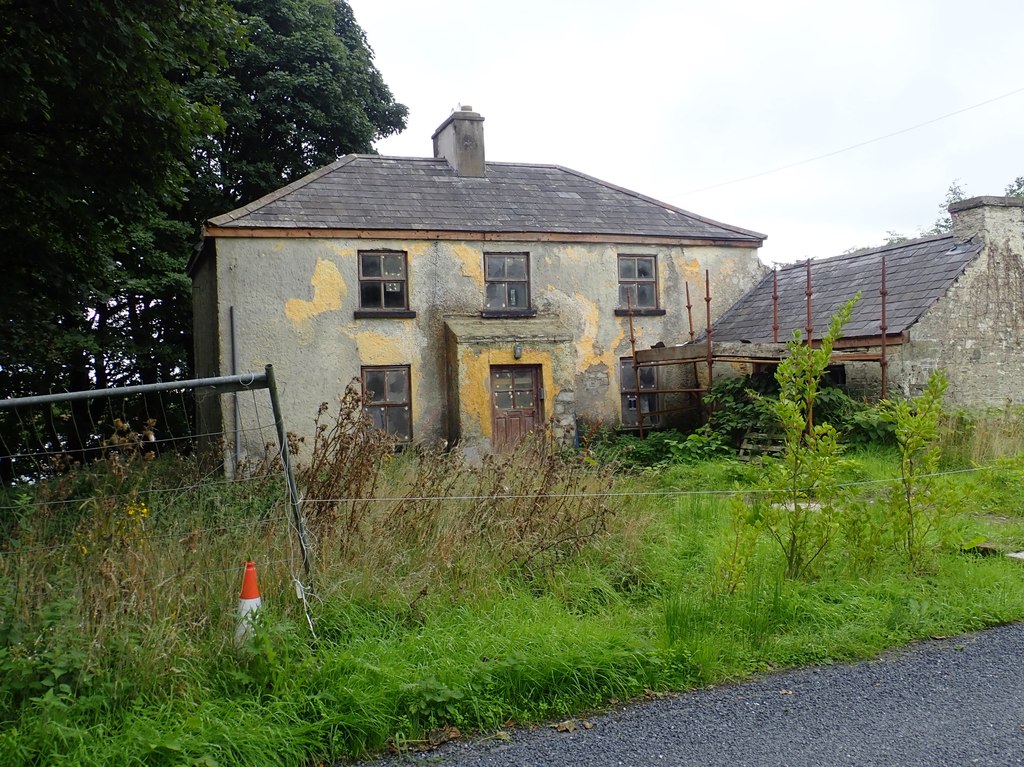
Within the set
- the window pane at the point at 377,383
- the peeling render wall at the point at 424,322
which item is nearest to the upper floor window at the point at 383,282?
the peeling render wall at the point at 424,322

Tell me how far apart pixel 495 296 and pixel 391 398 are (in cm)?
316

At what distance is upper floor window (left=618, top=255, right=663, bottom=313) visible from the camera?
17781 millimetres

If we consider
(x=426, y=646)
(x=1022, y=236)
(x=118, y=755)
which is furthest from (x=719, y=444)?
(x=118, y=755)

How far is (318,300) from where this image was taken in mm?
15578

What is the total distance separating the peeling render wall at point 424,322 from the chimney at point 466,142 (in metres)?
2.49

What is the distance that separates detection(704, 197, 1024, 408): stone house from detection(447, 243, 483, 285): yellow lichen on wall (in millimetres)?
5134

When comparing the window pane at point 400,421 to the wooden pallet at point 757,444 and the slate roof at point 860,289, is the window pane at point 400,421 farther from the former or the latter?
the slate roof at point 860,289

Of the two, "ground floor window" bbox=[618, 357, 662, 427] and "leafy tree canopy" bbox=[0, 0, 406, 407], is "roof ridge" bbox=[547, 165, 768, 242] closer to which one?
"ground floor window" bbox=[618, 357, 662, 427]

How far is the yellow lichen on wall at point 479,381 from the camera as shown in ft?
50.8

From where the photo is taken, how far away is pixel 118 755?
3709 millimetres

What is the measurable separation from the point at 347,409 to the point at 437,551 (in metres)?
1.44

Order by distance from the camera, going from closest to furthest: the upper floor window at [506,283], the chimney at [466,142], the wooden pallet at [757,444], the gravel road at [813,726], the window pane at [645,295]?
the gravel road at [813,726]
the wooden pallet at [757,444]
the upper floor window at [506,283]
the window pane at [645,295]
the chimney at [466,142]

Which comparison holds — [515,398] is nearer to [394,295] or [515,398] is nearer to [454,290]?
[454,290]

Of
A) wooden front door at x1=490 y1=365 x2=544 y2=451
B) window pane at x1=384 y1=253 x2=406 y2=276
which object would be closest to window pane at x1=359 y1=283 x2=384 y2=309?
window pane at x1=384 y1=253 x2=406 y2=276
